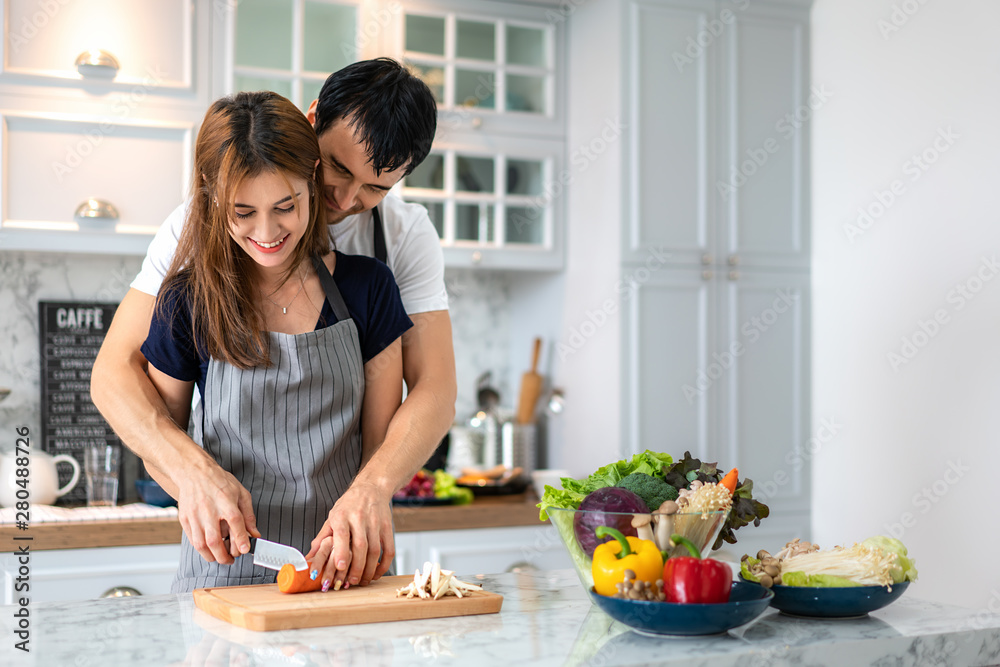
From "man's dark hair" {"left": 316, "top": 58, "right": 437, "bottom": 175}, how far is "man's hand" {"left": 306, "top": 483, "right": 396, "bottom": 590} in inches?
19.2

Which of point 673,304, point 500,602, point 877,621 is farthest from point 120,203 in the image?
point 877,621

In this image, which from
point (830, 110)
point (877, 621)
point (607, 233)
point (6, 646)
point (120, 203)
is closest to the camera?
point (6, 646)

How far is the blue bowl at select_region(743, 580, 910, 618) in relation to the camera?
1100mm

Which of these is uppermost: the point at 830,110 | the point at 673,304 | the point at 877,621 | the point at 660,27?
the point at 660,27

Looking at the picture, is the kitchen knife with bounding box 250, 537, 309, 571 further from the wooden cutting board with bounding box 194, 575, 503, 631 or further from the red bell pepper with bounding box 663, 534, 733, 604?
the red bell pepper with bounding box 663, 534, 733, 604

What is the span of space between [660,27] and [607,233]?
25.6 inches

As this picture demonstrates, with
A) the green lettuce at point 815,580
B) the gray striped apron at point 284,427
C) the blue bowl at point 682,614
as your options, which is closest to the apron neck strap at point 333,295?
the gray striped apron at point 284,427

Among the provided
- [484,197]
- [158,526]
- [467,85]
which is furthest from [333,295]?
[467,85]

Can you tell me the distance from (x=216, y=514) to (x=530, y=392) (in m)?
1.94

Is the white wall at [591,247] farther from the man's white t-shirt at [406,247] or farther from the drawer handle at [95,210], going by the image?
the drawer handle at [95,210]

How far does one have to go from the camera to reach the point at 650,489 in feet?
3.69

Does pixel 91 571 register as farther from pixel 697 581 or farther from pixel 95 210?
pixel 697 581

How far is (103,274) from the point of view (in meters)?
2.80

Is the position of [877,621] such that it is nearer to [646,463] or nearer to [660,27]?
[646,463]
